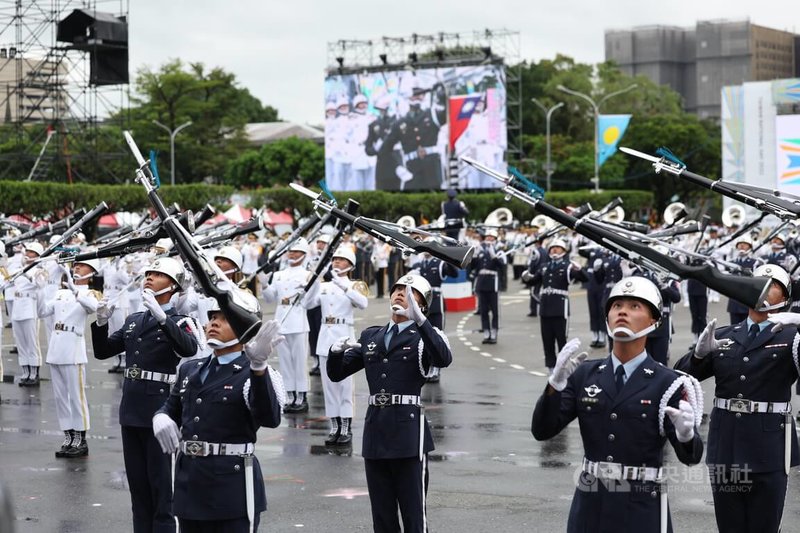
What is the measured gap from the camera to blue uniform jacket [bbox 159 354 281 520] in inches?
249

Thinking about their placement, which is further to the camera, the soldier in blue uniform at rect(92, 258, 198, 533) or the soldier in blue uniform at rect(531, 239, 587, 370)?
the soldier in blue uniform at rect(531, 239, 587, 370)

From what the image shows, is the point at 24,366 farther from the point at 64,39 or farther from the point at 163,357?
the point at 64,39

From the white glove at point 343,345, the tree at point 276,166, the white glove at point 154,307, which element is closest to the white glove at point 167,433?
the white glove at point 343,345

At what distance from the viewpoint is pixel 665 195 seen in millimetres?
80875

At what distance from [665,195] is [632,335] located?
77125 millimetres

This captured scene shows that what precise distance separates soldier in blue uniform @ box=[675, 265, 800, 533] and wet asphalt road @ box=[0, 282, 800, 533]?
4.17 feet

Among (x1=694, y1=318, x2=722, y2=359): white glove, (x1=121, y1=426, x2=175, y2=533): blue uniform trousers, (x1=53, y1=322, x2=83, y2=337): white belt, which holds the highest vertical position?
(x1=694, y1=318, x2=722, y2=359): white glove

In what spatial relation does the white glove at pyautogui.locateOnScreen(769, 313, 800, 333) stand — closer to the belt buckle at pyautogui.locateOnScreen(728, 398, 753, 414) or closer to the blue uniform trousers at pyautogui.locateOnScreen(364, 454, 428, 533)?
the belt buckle at pyautogui.locateOnScreen(728, 398, 753, 414)

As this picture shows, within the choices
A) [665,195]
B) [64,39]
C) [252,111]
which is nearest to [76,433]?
[64,39]

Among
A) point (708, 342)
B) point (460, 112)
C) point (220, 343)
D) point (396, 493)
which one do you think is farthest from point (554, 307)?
point (460, 112)

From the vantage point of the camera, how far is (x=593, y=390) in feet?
19.1

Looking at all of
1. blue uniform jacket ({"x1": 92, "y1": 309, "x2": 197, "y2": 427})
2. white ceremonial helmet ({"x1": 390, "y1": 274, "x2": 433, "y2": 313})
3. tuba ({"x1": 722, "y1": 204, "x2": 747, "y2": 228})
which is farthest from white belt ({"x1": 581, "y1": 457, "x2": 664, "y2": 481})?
tuba ({"x1": 722, "y1": 204, "x2": 747, "y2": 228})

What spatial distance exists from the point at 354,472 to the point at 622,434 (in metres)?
5.51

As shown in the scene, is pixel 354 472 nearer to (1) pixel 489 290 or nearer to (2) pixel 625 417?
(2) pixel 625 417
